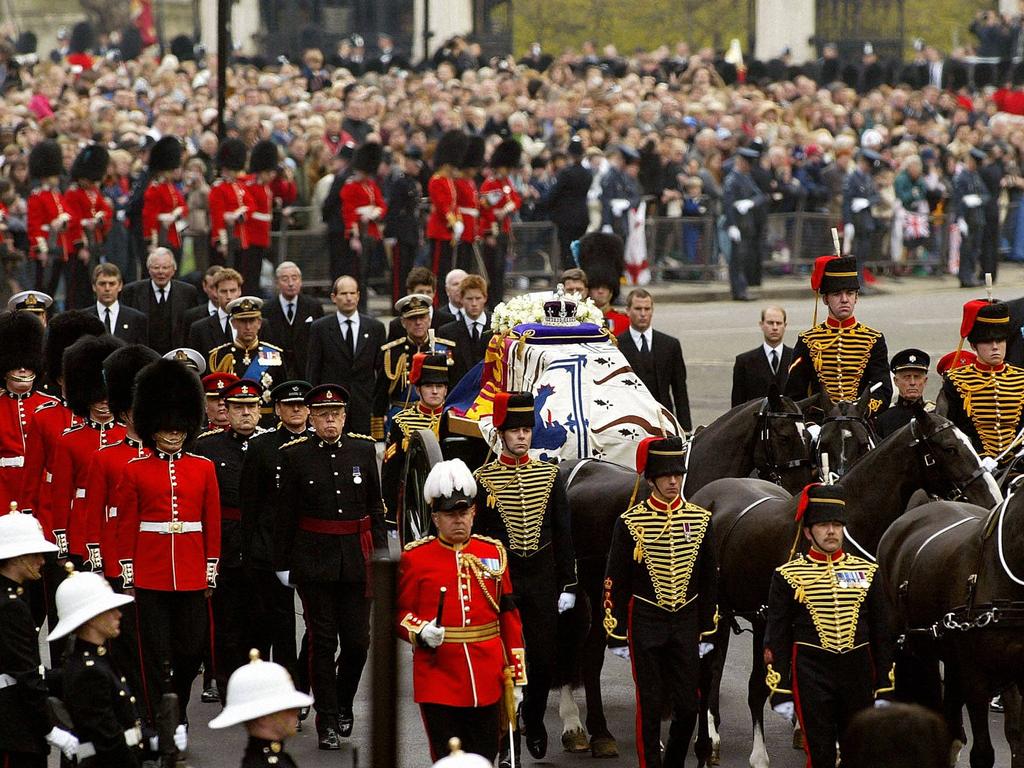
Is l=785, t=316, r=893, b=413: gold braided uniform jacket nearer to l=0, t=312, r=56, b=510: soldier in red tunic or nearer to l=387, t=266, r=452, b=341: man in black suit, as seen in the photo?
l=387, t=266, r=452, b=341: man in black suit

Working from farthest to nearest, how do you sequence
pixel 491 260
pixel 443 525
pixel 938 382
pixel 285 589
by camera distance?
1. pixel 491 260
2. pixel 938 382
3. pixel 285 589
4. pixel 443 525

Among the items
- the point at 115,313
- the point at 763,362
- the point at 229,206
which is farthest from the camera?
the point at 229,206

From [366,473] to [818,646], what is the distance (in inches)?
103

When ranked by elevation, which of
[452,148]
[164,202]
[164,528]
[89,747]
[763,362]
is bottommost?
[89,747]

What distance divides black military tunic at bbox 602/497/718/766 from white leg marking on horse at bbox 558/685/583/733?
0.95 metres

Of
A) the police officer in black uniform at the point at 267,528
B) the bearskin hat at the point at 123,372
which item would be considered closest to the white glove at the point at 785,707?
the police officer in black uniform at the point at 267,528

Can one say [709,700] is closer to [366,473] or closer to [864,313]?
[366,473]

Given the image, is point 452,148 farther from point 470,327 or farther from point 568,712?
point 568,712

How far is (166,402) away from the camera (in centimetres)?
1059

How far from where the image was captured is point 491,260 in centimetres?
2392

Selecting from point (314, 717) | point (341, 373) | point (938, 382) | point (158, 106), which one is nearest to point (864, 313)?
point (938, 382)

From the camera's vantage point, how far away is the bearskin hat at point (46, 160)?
22.0 meters

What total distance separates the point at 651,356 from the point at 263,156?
8.91 metres

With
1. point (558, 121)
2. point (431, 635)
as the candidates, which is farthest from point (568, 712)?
point (558, 121)
